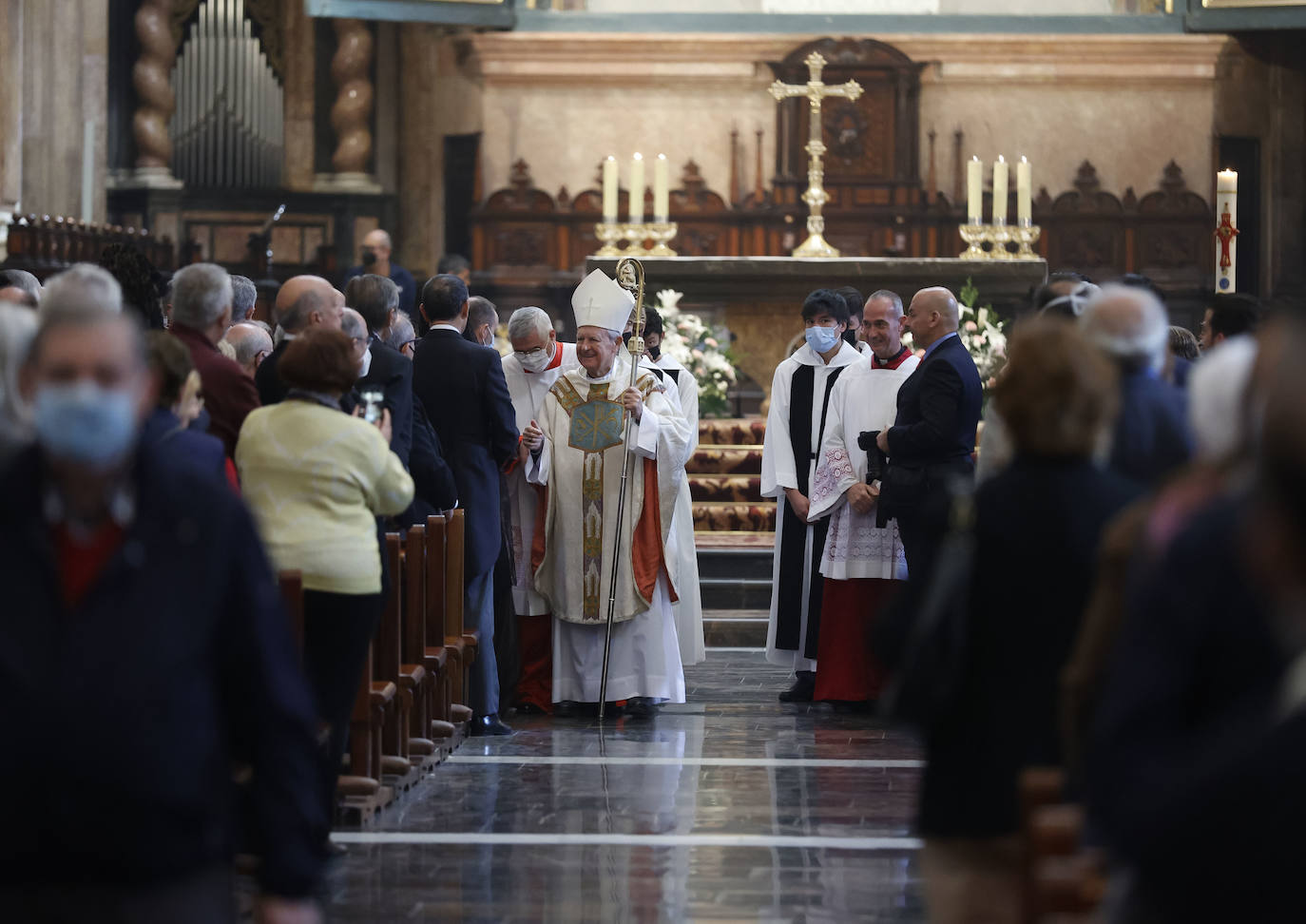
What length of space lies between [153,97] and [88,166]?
0.99m

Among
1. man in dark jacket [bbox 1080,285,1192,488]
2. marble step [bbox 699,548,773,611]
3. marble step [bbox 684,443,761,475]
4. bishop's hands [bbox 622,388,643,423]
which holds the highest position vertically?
man in dark jacket [bbox 1080,285,1192,488]

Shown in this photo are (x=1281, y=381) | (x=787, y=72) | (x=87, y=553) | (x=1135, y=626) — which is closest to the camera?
(x=1281, y=381)

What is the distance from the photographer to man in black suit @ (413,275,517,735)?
298 inches

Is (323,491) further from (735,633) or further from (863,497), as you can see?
(735,633)

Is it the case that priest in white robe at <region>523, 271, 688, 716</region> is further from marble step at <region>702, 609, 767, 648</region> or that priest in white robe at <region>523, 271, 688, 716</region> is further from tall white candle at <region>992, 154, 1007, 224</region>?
tall white candle at <region>992, 154, 1007, 224</region>

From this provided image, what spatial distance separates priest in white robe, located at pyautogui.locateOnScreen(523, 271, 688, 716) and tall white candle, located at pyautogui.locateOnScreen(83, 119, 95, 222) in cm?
814

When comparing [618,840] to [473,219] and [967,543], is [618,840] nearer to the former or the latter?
[967,543]

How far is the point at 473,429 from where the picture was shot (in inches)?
300

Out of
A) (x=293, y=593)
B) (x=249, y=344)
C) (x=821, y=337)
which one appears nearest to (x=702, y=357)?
(x=821, y=337)

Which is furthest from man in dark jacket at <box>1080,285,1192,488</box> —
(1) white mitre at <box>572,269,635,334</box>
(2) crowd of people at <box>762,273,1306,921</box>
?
(1) white mitre at <box>572,269,635,334</box>

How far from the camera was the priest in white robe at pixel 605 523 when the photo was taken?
26.3 feet

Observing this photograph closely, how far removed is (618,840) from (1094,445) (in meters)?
2.94

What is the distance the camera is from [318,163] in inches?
630

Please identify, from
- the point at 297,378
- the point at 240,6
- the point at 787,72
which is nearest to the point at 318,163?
the point at 240,6
